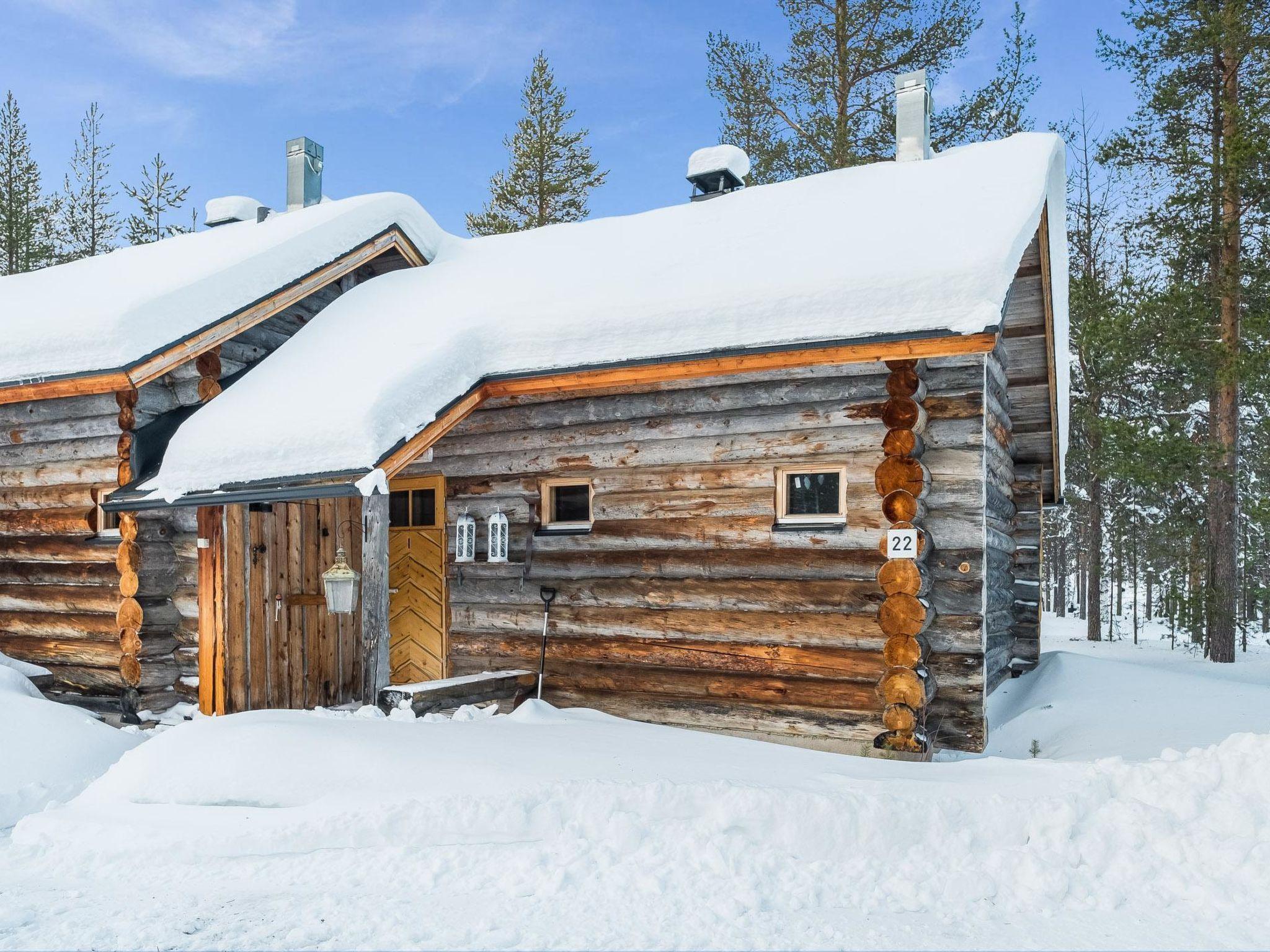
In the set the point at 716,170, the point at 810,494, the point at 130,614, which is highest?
the point at 716,170

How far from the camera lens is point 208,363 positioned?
9602 millimetres

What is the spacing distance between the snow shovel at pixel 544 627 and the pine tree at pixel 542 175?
65.9 ft

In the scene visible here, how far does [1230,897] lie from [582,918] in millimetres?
2957

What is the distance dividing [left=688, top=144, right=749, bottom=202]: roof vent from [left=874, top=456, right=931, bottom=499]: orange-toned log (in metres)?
5.88

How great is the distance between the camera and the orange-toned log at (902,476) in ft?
24.2

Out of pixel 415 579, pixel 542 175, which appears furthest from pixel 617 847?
pixel 542 175

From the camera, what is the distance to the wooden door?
9953mm

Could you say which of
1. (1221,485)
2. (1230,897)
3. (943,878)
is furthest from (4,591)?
(1221,485)

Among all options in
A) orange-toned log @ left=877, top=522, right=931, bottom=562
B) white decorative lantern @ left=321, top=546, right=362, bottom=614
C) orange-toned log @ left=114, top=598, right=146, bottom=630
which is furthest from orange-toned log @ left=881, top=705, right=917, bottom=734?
orange-toned log @ left=114, top=598, right=146, bottom=630

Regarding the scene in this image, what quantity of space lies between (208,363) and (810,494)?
617cm

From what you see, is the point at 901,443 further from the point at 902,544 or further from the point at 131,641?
the point at 131,641

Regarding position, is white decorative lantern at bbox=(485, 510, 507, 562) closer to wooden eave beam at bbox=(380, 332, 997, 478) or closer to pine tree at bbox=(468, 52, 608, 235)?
wooden eave beam at bbox=(380, 332, 997, 478)

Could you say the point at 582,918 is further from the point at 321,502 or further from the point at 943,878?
the point at 321,502

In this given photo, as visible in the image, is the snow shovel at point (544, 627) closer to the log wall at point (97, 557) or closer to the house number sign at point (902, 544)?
the house number sign at point (902, 544)
